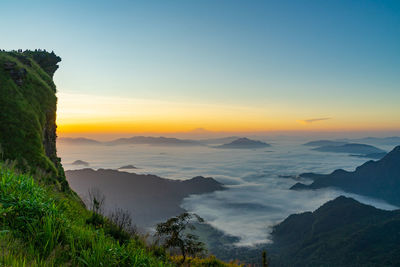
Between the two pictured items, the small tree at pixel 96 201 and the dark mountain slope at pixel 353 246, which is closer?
the small tree at pixel 96 201

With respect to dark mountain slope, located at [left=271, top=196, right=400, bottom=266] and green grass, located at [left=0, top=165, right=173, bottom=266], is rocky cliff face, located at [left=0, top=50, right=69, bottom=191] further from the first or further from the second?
dark mountain slope, located at [left=271, top=196, right=400, bottom=266]

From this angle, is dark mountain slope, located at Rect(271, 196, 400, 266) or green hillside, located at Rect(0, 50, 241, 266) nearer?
green hillside, located at Rect(0, 50, 241, 266)

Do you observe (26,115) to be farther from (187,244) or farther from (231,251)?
(231,251)

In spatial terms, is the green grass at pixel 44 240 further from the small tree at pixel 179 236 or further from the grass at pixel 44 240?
the small tree at pixel 179 236

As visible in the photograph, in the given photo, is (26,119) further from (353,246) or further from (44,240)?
(353,246)

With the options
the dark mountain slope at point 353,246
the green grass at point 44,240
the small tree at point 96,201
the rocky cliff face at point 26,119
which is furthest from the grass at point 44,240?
the dark mountain slope at point 353,246

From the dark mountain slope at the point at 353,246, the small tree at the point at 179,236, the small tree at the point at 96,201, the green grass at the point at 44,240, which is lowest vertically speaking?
the dark mountain slope at the point at 353,246

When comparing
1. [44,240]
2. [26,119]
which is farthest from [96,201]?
[26,119]

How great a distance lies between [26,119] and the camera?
55.2ft

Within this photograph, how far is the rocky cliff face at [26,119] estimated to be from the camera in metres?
14.7

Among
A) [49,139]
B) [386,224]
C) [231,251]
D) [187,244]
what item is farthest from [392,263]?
[49,139]

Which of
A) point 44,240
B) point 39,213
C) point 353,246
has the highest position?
point 39,213

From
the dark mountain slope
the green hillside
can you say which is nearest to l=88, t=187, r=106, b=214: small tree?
the green hillside

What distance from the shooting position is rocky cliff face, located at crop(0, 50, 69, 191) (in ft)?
48.2
